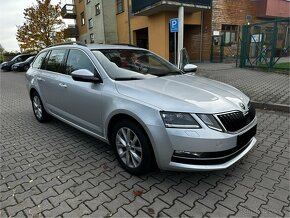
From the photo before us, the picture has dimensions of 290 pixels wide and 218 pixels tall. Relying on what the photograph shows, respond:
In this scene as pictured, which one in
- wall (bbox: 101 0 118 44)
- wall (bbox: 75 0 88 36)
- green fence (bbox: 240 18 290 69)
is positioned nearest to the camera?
green fence (bbox: 240 18 290 69)

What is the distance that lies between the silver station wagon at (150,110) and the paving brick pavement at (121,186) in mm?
A: 340

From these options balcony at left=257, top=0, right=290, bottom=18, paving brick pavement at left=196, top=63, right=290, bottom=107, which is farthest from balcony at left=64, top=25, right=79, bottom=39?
paving brick pavement at left=196, top=63, right=290, bottom=107

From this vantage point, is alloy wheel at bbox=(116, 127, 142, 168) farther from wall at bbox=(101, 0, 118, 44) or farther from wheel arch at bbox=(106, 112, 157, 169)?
wall at bbox=(101, 0, 118, 44)

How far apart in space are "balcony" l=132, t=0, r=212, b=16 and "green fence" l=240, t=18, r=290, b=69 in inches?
142

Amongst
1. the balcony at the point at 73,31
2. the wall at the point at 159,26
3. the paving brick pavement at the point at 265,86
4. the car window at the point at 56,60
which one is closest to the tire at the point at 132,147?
the car window at the point at 56,60

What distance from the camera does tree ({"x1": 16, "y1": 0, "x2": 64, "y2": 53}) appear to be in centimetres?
2417

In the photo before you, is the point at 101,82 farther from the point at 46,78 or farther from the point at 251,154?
the point at 251,154

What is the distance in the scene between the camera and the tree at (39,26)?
24.2 m

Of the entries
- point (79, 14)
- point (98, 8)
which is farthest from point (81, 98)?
point (79, 14)

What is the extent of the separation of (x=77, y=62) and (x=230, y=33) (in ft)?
51.7

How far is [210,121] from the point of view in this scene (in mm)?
2477

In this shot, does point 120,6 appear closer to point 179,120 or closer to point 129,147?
point 129,147

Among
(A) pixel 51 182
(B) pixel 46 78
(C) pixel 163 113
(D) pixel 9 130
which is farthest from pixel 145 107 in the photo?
(D) pixel 9 130

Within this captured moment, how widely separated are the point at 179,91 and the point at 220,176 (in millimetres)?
1202
